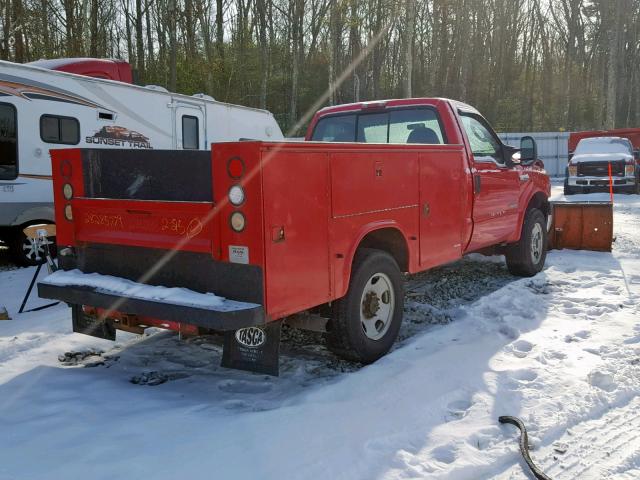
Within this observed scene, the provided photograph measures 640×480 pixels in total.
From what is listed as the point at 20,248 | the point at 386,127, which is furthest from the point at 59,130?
the point at 386,127

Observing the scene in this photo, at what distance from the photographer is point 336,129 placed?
260 inches

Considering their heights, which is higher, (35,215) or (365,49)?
(365,49)

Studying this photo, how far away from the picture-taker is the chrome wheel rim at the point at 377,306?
4.55 meters

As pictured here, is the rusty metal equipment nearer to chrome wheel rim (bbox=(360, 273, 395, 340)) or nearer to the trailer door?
chrome wheel rim (bbox=(360, 273, 395, 340))

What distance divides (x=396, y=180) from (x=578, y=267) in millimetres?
4412

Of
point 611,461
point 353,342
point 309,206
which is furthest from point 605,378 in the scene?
point 309,206

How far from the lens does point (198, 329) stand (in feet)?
12.7

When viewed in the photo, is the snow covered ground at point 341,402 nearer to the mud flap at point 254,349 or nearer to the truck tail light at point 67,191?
the mud flap at point 254,349

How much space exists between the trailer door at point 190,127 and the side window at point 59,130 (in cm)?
200

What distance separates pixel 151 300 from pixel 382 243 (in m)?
1.93

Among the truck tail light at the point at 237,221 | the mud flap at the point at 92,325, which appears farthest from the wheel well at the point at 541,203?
the mud flap at the point at 92,325

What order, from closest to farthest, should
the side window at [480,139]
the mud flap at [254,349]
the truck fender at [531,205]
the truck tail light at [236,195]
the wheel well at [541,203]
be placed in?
the truck tail light at [236,195], the mud flap at [254,349], the side window at [480,139], the truck fender at [531,205], the wheel well at [541,203]

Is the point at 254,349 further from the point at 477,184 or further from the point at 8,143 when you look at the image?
the point at 8,143

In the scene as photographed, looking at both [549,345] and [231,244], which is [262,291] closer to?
[231,244]
